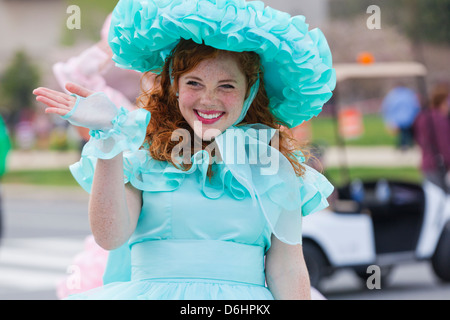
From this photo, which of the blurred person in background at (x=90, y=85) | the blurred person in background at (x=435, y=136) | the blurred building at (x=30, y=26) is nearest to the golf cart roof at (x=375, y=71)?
the blurred person in background at (x=435, y=136)

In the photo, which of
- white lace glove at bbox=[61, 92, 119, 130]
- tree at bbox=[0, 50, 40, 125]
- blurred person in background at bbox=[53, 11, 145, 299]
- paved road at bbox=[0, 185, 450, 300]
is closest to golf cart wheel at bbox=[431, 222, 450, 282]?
paved road at bbox=[0, 185, 450, 300]

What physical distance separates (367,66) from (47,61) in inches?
859

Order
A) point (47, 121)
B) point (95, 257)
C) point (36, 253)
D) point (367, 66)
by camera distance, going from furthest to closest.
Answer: point (47, 121)
point (36, 253)
point (367, 66)
point (95, 257)

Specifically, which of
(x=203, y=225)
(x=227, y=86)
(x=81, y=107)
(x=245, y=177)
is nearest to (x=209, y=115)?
(x=227, y=86)

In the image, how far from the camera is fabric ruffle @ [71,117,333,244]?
2236 mm

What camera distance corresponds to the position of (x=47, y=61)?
27734 millimetres

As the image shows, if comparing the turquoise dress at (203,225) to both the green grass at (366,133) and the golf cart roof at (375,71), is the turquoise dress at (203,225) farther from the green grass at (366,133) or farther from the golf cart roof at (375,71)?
the green grass at (366,133)

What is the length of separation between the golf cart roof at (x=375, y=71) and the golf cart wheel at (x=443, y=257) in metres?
1.45

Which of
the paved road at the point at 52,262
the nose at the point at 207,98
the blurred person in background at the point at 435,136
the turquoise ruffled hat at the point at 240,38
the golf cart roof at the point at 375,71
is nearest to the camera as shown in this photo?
the turquoise ruffled hat at the point at 240,38

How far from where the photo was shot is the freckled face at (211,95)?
2.28 meters

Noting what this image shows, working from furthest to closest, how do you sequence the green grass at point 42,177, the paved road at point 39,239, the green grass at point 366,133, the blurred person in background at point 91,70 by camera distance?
the green grass at point 366,133, the green grass at point 42,177, the paved road at point 39,239, the blurred person in background at point 91,70
